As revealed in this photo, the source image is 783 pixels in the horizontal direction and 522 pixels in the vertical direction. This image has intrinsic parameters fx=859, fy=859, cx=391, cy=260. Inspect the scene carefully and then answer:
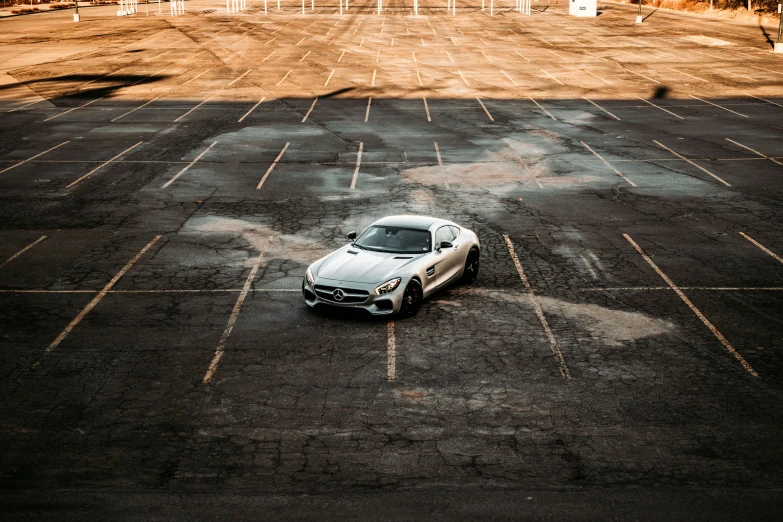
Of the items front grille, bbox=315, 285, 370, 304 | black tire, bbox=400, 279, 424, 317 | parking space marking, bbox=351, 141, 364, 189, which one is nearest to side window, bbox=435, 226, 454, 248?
black tire, bbox=400, 279, 424, 317

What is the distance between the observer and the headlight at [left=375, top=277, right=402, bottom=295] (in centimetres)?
1438

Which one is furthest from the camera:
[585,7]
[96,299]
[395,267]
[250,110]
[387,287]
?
[585,7]

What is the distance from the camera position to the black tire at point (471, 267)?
54.1ft

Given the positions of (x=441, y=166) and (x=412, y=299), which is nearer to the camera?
(x=412, y=299)

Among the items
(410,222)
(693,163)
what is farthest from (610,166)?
(410,222)

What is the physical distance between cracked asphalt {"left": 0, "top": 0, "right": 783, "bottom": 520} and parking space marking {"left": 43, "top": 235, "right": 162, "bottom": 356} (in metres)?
0.07

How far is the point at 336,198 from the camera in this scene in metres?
23.4

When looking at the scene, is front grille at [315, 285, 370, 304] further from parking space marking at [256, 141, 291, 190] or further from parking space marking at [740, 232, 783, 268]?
parking space marking at [256, 141, 291, 190]

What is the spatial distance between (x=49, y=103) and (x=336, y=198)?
2313cm

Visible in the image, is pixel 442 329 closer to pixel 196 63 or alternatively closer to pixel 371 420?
pixel 371 420

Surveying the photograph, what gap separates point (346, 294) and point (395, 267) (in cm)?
102

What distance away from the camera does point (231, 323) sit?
574 inches

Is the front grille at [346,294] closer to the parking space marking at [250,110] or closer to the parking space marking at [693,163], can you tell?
the parking space marking at [693,163]

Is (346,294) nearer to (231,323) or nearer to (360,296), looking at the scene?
(360,296)
